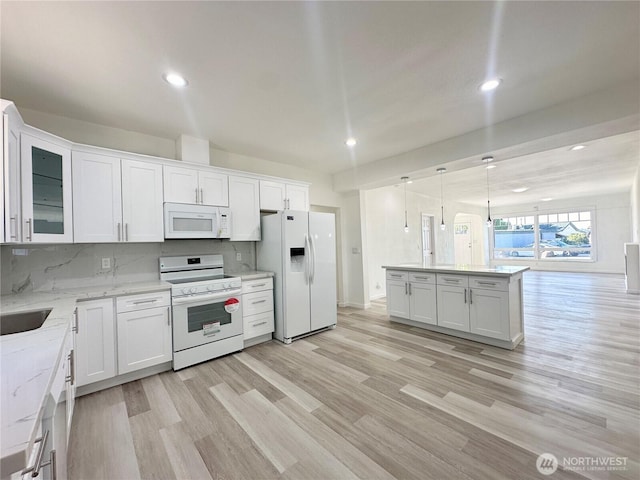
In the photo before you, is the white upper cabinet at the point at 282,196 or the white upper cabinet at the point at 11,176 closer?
the white upper cabinet at the point at 11,176

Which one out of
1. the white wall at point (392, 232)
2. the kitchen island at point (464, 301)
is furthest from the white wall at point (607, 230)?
the kitchen island at point (464, 301)

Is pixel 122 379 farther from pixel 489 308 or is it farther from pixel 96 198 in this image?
pixel 489 308

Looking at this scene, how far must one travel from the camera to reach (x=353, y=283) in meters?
5.50

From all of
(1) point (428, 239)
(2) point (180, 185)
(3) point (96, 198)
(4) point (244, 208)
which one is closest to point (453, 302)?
(4) point (244, 208)

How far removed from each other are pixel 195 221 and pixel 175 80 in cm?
154

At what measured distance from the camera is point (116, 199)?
2.76m

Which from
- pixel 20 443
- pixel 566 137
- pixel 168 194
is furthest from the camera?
pixel 168 194

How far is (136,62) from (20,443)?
2386 mm

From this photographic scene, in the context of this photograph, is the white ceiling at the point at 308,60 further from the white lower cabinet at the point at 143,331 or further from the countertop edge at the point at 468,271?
the white lower cabinet at the point at 143,331

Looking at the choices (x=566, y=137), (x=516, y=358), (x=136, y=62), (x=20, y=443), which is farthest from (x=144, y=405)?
(x=566, y=137)

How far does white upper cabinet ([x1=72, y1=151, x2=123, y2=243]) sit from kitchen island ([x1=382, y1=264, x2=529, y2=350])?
3.72 m

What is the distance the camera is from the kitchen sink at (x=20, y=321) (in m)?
1.82

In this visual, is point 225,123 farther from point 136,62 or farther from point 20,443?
point 20,443

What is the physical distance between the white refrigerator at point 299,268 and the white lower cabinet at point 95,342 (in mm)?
1853
